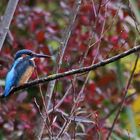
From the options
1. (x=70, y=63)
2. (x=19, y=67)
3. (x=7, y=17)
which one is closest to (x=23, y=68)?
(x=19, y=67)

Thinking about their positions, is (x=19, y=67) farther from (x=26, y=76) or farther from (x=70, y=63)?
(x=70, y=63)

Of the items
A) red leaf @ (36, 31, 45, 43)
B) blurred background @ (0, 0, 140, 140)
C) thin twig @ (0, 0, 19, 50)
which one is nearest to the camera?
thin twig @ (0, 0, 19, 50)

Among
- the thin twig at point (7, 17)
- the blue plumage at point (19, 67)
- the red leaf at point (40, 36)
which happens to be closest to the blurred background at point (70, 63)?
the red leaf at point (40, 36)

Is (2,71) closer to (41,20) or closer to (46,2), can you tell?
(41,20)

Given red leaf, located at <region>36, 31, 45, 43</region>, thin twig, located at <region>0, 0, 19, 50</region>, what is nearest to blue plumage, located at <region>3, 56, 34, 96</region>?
thin twig, located at <region>0, 0, 19, 50</region>

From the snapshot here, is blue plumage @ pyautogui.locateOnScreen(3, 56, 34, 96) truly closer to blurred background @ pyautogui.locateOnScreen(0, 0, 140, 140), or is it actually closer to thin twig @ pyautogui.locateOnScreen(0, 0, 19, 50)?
thin twig @ pyautogui.locateOnScreen(0, 0, 19, 50)

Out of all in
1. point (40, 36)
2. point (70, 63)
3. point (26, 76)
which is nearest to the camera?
point (26, 76)

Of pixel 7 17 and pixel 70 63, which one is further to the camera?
pixel 70 63

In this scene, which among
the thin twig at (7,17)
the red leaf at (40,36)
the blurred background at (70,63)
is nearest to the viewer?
the thin twig at (7,17)

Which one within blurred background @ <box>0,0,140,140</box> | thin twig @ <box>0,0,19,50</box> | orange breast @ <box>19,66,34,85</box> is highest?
thin twig @ <box>0,0,19,50</box>

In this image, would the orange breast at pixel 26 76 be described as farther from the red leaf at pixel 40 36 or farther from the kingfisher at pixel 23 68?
the red leaf at pixel 40 36

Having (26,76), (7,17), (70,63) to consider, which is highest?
(7,17)

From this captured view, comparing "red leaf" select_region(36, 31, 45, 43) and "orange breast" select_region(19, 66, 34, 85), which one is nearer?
"orange breast" select_region(19, 66, 34, 85)

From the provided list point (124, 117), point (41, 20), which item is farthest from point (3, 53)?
point (124, 117)
